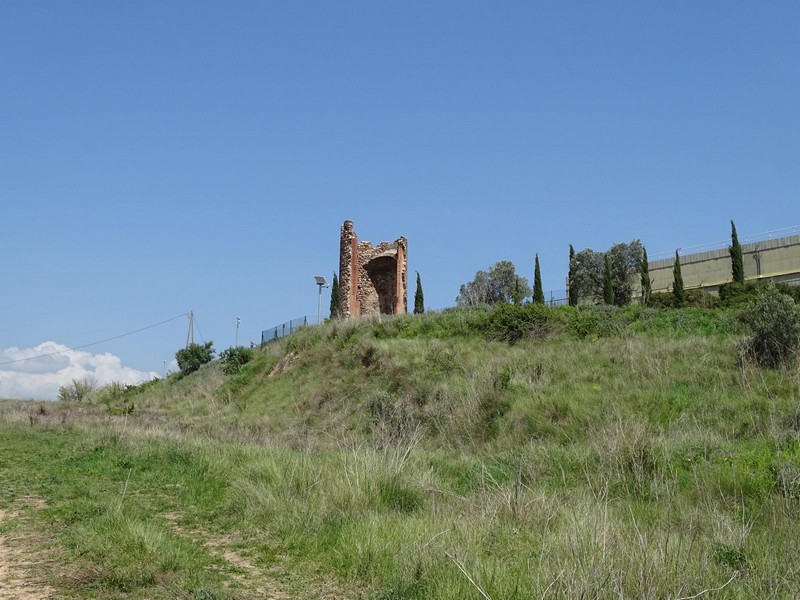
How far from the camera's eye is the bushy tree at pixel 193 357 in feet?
139

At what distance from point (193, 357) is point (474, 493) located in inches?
1496

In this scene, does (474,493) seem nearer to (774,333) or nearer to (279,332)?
(774,333)

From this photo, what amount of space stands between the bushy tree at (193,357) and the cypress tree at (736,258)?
36.9m

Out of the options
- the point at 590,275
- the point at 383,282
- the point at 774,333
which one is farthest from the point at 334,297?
the point at 774,333

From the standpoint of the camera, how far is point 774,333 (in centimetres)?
1515

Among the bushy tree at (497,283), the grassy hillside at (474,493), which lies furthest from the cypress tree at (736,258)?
the grassy hillside at (474,493)

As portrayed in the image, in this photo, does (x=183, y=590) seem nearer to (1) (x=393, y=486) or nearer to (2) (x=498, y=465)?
(1) (x=393, y=486)

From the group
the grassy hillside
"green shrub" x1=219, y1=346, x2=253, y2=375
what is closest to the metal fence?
"green shrub" x1=219, y1=346, x2=253, y2=375

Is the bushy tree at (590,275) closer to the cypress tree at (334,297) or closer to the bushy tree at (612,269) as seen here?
the bushy tree at (612,269)

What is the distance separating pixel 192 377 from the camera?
125 ft

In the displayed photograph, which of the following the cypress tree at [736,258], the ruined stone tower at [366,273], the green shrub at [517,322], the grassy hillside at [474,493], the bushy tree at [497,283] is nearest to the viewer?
the grassy hillside at [474,493]

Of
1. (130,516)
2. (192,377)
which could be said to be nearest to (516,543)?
(130,516)

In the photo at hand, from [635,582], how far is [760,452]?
19.7 feet

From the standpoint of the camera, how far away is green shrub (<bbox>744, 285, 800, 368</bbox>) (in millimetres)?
14867
